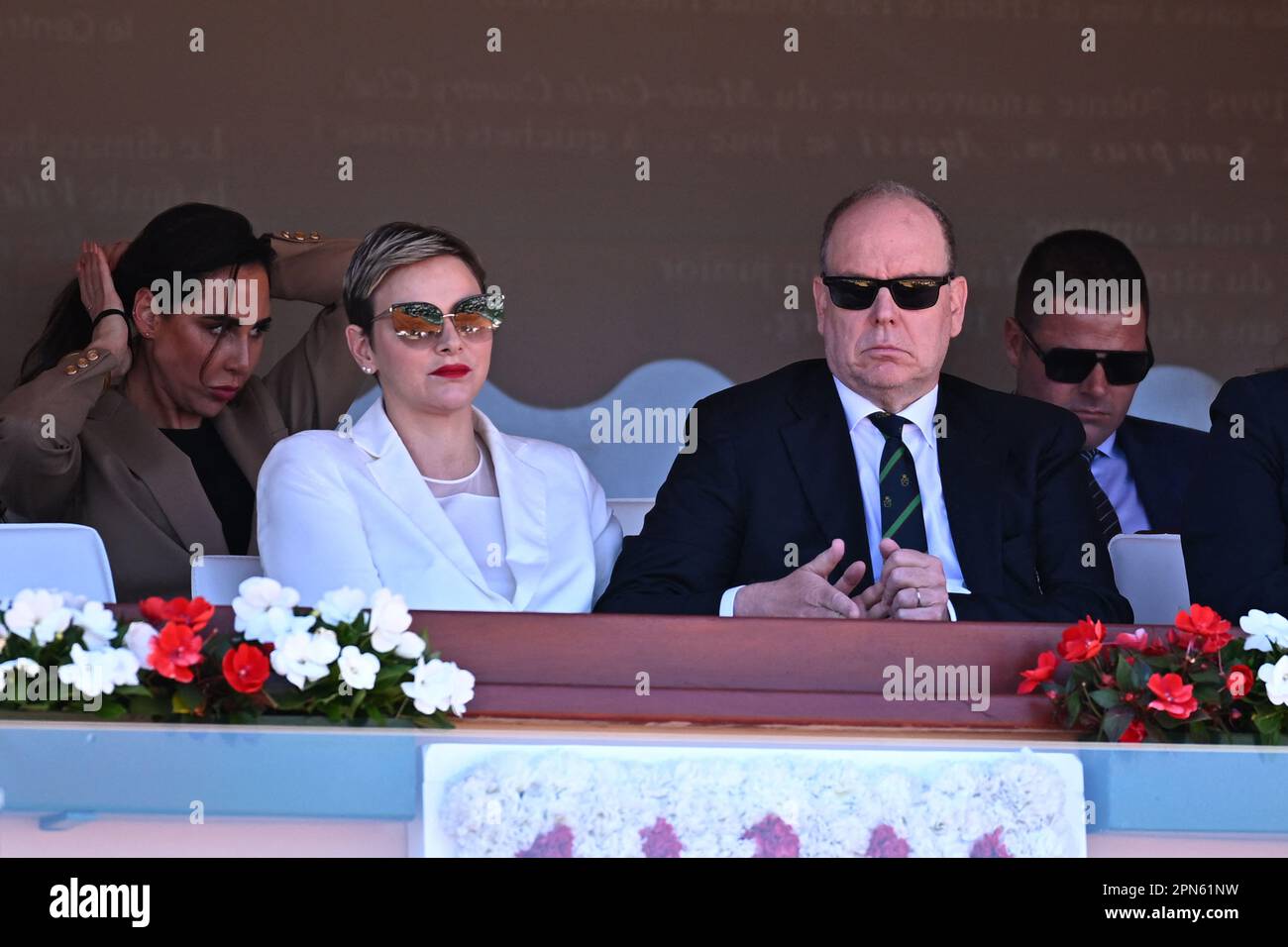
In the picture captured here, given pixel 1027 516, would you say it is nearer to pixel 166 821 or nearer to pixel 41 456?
pixel 166 821

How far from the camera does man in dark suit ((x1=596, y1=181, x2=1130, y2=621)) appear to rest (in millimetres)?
3586

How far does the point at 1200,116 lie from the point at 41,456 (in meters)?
4.20

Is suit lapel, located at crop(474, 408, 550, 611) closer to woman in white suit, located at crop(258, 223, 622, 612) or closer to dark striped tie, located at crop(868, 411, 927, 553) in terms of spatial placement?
woman in white suit, located at crop(258, 223, 622, 612)

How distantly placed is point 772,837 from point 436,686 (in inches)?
23.8

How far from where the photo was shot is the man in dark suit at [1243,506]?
10.9 feet

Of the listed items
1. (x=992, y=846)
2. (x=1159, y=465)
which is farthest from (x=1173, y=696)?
(x=1159, y=465)

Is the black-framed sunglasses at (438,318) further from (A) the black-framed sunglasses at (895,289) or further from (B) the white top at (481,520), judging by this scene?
(A) the black-framed sunglasses at (895,289)

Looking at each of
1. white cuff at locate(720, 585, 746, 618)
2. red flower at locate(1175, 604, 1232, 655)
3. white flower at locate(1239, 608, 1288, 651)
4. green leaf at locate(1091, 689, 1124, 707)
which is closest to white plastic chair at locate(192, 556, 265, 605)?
white cuff at locate(720, 585, 746, 618)

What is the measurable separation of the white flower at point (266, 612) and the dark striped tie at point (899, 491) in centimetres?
130

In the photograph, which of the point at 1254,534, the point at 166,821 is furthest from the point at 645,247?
the point at 166,821

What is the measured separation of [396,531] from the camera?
3.49 m

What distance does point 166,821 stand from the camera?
2.89 metres

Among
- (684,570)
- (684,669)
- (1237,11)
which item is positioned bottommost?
(684,669)

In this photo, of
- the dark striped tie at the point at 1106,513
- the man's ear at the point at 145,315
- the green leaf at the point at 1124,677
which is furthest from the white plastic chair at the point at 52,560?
the dark striped tie at the point at 1106,513
